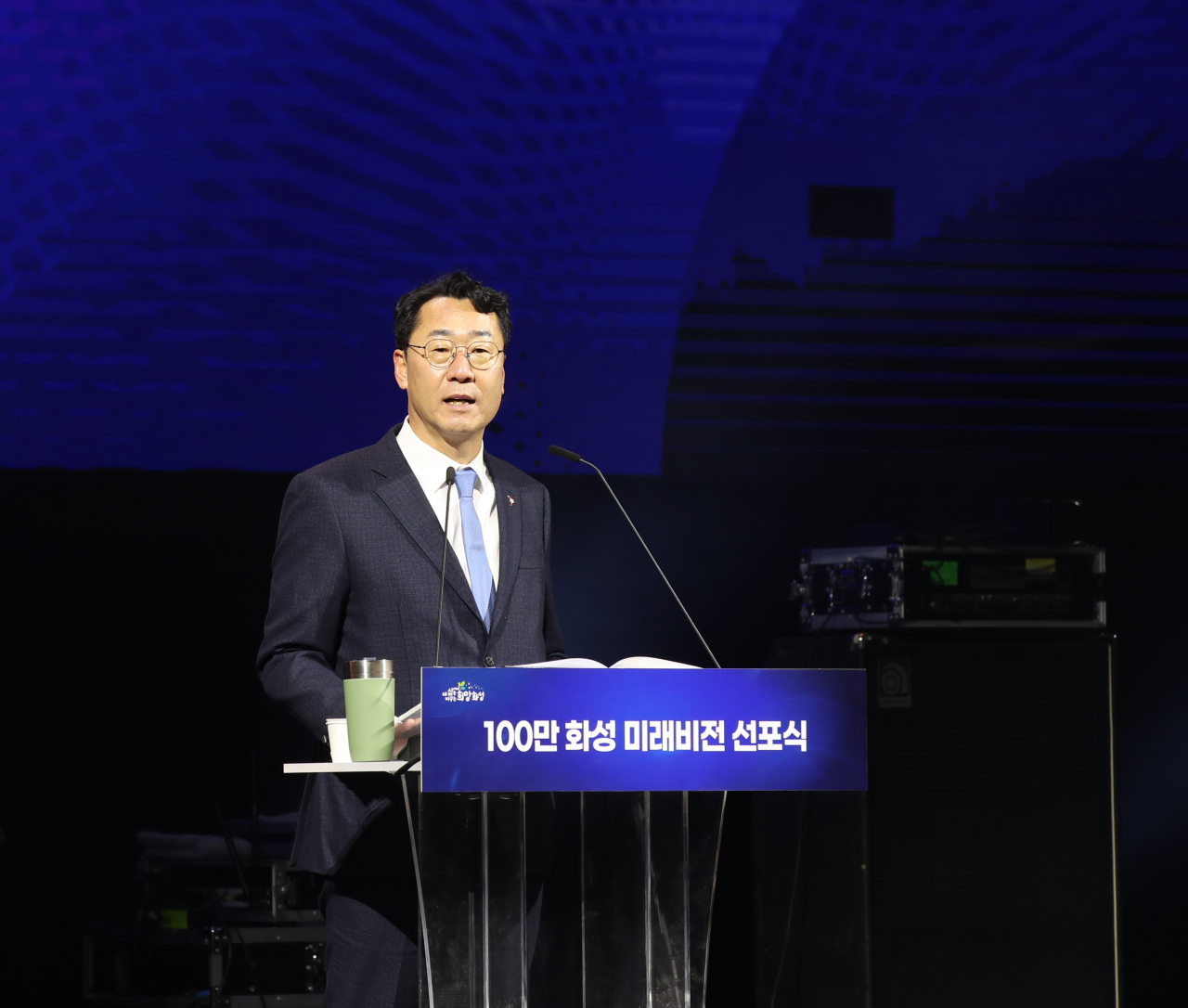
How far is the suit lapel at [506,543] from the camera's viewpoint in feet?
7.00

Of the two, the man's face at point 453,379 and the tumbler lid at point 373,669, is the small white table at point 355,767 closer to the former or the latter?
the tumbler lid at point 373,669

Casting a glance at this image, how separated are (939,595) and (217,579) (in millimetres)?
1972

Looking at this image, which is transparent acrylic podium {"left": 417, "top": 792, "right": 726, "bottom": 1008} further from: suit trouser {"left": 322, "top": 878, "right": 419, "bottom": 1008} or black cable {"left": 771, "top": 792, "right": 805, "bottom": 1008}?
black cable {"left": 771, "top": 792, "right": 805, "bottom": 1008}

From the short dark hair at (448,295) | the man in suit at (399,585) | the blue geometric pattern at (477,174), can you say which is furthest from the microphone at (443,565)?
the blue geometric pattern at (477,174)

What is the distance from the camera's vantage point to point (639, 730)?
5.24 feet

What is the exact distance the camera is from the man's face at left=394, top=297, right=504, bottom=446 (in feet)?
7.29

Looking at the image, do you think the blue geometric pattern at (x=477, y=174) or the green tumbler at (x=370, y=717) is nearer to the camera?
the green tumbler at (x=370, y=717)

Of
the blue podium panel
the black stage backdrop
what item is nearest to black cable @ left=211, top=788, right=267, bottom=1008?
the black stage backdrop

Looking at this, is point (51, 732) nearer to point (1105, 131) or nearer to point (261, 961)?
point (261, 961)

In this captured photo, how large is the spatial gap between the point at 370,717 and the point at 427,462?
662 mm

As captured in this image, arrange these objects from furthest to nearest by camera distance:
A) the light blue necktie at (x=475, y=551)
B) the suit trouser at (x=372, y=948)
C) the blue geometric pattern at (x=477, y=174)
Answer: the blue geometric pattern at (x=477, y=174) → the light blue necktie at (x=475, y=551) → the suit trouser at (x=372, y=948)

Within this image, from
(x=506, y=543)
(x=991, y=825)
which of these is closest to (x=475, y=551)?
(x=506, y=543)

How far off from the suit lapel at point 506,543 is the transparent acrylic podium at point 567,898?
505 mm

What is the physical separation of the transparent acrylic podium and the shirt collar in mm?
704
